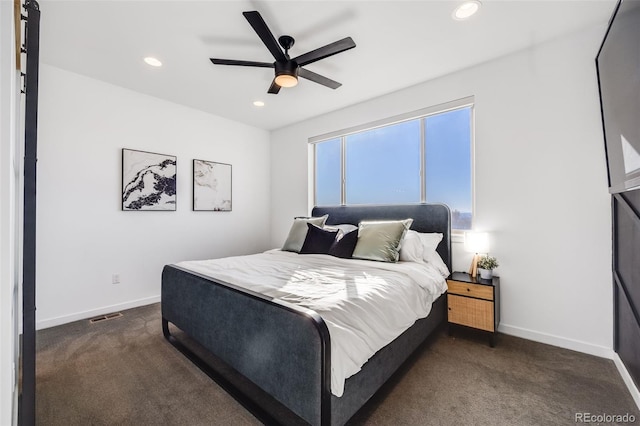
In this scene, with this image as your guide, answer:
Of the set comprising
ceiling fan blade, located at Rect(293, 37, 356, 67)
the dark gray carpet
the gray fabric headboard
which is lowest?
the dark gray carpet

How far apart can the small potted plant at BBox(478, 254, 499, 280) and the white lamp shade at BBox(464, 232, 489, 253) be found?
0.33 feet

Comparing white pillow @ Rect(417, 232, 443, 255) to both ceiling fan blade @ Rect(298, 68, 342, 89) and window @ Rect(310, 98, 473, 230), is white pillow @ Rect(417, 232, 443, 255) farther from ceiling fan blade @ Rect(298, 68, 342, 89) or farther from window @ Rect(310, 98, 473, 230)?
ceiling fan blade @ Rect(298, 68, 342, 89)

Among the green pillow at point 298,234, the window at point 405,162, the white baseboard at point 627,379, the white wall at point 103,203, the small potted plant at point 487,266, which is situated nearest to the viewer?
the white baseboard at point 627,379

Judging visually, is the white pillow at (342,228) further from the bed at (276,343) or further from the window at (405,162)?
the bed at (276,343)

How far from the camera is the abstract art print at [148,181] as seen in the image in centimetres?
336

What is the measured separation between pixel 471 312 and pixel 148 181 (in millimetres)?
4028

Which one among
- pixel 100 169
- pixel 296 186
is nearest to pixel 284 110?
pixel 296 186

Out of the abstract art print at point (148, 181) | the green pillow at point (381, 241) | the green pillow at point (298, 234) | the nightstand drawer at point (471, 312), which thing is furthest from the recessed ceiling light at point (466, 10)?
the abstract art print at point (148, 181)

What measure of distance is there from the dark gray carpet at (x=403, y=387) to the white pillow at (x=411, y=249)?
2.57 ft

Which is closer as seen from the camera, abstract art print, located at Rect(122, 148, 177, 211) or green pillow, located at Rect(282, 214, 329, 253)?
abstract art print, located at Rect(122, 148, 177, 211)

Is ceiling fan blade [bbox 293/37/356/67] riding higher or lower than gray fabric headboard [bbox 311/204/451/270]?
higher

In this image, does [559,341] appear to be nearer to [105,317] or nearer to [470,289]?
[470,289]

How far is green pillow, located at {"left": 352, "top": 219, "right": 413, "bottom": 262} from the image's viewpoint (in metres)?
2.72

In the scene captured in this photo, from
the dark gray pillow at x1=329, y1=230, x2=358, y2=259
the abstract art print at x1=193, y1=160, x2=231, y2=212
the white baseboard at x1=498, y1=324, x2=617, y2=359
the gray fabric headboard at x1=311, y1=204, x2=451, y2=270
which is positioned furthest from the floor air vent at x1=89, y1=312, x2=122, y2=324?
the white baseboard at x1=498, y1=324, x2=617, y2=359
